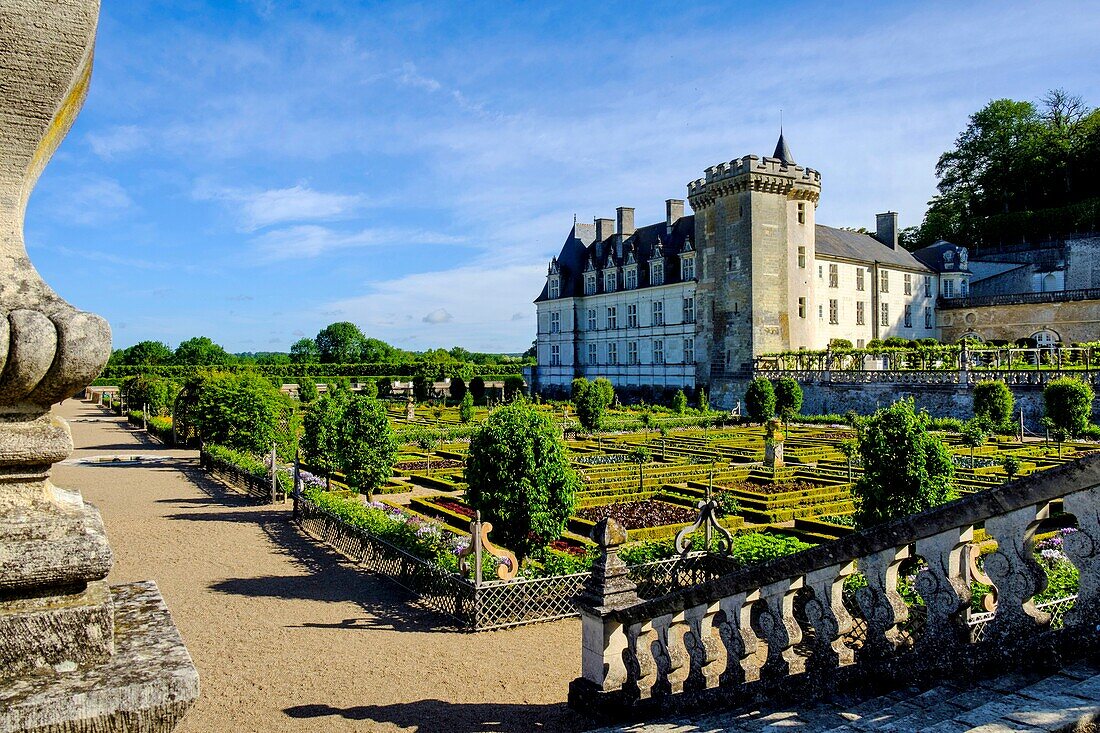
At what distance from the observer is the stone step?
9.80 ft

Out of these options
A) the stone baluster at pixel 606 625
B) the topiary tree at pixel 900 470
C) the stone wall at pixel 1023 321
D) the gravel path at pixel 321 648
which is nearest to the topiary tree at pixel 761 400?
the stone wall at pixel 1023 321

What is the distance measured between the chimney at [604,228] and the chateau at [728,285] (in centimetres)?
8

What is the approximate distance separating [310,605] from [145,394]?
37746 millimetres

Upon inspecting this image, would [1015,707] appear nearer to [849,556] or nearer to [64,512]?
[849,556]

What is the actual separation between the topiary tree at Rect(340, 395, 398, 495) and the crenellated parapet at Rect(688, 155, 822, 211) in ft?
107

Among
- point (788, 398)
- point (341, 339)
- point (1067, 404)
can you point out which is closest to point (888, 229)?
point (788, 398)

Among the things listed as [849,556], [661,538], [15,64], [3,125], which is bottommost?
[661,538]

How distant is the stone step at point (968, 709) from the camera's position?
9.80 feet

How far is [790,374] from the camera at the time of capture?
4316 cm

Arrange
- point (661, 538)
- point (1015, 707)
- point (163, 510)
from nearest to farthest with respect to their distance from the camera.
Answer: point (1015, 707) → point (661, 538) → point (163, 510)

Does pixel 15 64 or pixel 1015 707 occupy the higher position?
pixel 15 64

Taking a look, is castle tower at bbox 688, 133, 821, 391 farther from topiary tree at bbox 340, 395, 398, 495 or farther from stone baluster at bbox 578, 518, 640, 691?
stone baluster at bbox 578, 518, 640, 691

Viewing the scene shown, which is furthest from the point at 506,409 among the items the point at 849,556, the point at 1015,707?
the point at 1015,707

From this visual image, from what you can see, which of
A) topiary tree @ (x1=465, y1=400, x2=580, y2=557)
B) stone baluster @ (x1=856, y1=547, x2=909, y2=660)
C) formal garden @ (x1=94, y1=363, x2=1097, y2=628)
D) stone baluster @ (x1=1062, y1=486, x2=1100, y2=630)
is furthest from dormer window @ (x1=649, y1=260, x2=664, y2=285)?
stone baluster @ (x1=1062, y1=486, x2=1100, y2=630)
